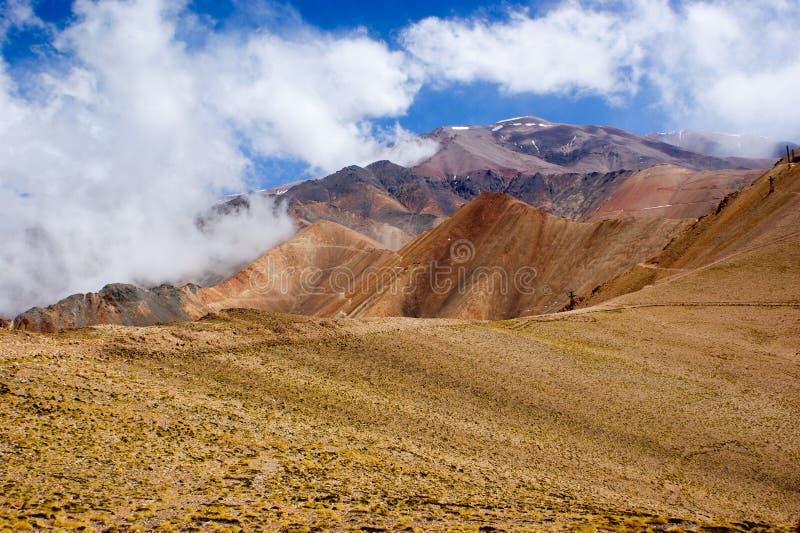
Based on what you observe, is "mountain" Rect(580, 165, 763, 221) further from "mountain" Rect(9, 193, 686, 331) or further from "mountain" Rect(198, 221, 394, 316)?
"mountain" Rect(198, 221, 394, 316)

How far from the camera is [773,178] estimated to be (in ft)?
201

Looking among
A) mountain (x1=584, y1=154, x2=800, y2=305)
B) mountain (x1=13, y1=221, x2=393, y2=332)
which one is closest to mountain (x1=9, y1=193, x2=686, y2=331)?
mountain (x1=13, y1=221, x2=393, y2=332)

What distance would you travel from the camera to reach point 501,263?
315 ft

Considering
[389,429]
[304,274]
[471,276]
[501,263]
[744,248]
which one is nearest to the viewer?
[389,429]

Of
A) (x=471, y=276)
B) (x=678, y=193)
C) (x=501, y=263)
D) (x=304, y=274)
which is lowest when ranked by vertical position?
(x=471, y=276)

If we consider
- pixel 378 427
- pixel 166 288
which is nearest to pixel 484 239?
pixel 166 288

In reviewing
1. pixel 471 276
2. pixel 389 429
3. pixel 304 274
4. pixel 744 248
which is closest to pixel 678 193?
pixel 471 276

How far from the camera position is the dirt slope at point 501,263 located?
84500mm

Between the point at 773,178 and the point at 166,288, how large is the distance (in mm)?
99464

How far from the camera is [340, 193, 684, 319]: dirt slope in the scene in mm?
84500

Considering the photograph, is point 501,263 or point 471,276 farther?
point 471,276

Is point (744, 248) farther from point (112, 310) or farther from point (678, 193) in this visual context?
point (678, 193)

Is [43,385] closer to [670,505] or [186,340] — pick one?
[186,340]

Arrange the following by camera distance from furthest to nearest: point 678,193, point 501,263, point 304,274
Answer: point 678,193 < point 304,274 < point 501,263
